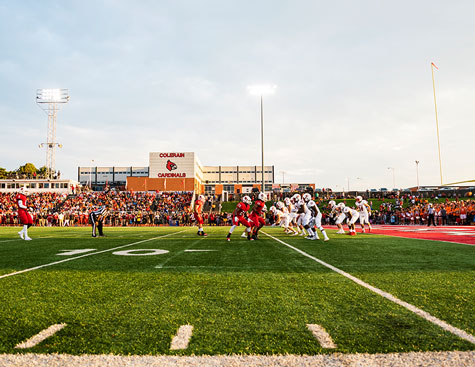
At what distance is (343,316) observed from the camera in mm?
2877

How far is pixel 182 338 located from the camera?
2.39 meters

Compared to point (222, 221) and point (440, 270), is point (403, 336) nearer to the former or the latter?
point (440, 270)

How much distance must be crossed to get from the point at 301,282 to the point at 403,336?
1.97 meters

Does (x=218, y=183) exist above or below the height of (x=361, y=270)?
above

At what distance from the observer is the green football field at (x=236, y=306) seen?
2.30 m

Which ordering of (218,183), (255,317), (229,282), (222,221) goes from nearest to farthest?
1. (255,317)
2. (229,282)
3. (222,221)
4. (218,183)

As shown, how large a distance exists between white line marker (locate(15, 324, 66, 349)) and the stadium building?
55.9m

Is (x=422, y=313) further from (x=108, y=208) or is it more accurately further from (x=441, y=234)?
(x=108, y=208)

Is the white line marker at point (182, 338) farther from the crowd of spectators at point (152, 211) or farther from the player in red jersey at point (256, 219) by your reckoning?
the crowd of spectators at point (152, 211)

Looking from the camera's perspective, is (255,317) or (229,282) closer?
(255,317)

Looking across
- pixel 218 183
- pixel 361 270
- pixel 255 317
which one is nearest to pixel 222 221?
pixel 361 270

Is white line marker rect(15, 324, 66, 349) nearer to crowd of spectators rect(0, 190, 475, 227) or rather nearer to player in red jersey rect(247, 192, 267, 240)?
player in red jersey rect(247, 192, 267, 240)

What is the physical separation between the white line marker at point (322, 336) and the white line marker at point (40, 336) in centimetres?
208

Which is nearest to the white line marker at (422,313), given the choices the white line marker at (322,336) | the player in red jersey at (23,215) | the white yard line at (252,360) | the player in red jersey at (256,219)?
the white yard line at (252,360)
